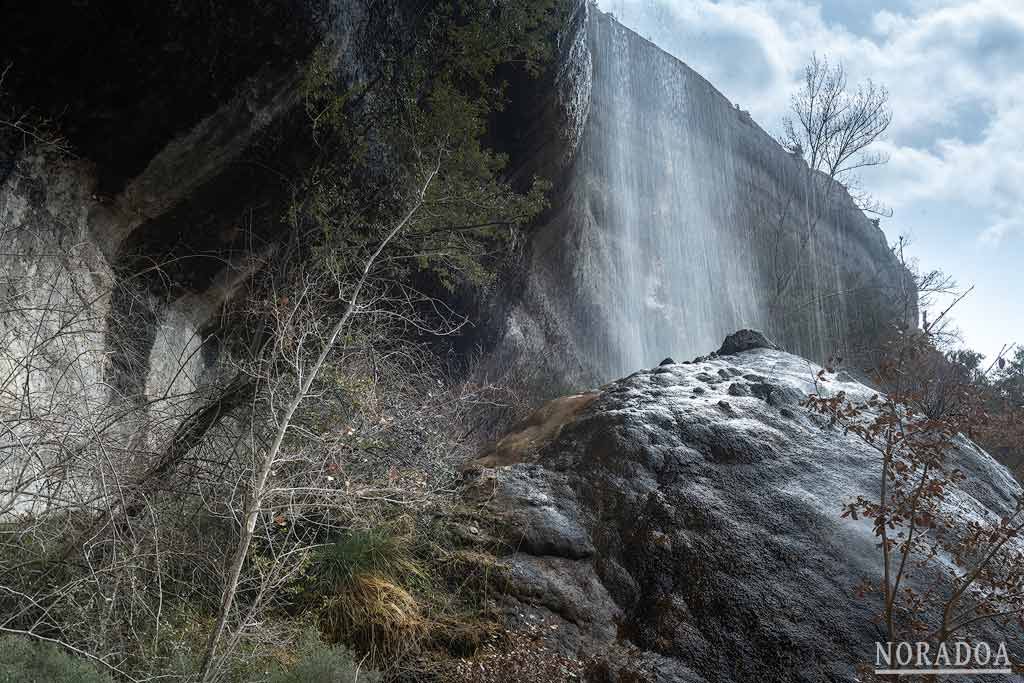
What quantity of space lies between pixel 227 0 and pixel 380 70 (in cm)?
189

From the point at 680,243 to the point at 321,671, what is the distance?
803 inches

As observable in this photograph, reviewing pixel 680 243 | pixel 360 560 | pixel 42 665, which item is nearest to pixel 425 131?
pixel 360 560

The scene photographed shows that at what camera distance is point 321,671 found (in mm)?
4047

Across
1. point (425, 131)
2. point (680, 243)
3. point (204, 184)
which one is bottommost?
point (204, 184)

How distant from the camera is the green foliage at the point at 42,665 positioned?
133 inches

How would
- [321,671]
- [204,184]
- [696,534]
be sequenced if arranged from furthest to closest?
[204,184]
[696,534]
[321,671]

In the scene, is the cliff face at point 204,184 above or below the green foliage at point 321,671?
above

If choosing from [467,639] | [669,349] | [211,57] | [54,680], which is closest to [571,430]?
[467,639]

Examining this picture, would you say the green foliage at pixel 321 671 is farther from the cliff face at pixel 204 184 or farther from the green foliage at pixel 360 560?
the cliff face at pixel 204 184

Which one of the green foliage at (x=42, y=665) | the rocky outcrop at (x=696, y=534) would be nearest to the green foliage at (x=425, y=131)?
the rocky outcrop at (x=696, y=534)

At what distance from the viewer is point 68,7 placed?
276 inches

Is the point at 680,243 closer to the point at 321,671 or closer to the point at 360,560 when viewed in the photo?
the point at 360,560

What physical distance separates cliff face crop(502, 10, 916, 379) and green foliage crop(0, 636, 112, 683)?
10.5m

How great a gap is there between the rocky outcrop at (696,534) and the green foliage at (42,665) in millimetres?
2412
